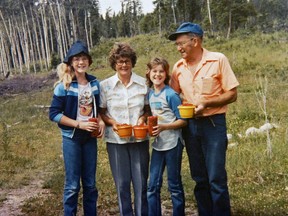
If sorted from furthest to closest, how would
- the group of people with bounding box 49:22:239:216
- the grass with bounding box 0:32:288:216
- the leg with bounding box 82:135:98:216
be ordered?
1. the grass with bounding box 0:32:288:216
2. the leg with bounding box 82:135:98:216
3. the group of people with bounding box 49:22:239:216

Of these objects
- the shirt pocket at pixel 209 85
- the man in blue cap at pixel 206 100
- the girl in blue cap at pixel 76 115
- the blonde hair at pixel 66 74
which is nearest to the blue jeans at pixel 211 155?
the man in blue cap at pixel 206 100

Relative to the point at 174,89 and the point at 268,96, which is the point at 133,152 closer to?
the point at 174,89

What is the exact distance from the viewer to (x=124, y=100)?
3957mm

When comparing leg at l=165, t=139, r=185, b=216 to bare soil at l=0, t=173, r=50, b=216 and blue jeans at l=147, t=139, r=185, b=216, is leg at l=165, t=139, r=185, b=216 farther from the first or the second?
bare soil at l=0, t=173, r=50, b=216

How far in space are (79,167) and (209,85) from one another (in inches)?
61.7

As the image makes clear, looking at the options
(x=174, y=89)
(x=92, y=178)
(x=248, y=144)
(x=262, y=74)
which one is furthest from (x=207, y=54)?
(x=262, y=74)

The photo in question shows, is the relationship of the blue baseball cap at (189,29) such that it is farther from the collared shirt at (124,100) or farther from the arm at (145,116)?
the arm at (145,116)

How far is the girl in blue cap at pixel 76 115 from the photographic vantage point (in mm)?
4043

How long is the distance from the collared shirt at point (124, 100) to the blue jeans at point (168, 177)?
14.2 inches

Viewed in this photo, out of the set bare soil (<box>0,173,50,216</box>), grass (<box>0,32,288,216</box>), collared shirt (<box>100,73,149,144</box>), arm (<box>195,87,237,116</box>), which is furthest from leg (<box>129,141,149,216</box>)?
bare soil (<box>0,173,50,216</box>)

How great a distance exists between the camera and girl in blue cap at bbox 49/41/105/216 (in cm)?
404

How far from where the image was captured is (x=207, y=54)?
150 inches

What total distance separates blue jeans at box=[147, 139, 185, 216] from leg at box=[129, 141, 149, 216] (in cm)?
7

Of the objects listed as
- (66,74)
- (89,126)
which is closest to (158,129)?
(89,126)
